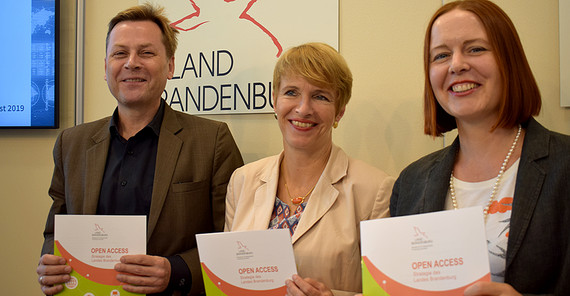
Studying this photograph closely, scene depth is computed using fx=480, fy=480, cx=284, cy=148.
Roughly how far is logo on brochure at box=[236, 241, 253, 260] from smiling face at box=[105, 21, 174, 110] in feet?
3.28

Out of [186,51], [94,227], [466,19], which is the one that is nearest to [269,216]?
[94,227]

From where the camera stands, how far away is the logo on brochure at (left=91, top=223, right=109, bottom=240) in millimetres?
1936

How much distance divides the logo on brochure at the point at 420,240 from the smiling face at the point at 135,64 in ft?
4.97

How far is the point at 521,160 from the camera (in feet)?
4.87

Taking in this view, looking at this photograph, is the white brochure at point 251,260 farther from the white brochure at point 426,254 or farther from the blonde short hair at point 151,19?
the blonde short hair at point 151,19

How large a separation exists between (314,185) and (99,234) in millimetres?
925

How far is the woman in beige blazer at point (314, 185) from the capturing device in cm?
192

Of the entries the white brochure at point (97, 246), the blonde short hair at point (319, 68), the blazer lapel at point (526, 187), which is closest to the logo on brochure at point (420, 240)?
the blazer lapel at point (526, 187)

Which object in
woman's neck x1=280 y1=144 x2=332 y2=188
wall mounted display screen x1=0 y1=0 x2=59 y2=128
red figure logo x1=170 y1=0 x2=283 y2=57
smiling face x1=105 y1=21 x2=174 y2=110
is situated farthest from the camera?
wall mounted display screen x1=0 y1=0 x2=59 y2=128

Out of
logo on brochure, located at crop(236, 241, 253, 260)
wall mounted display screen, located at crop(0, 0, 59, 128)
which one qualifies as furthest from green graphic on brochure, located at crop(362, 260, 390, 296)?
wall mounted display screen, located at crop(0, 0, 59, 128)

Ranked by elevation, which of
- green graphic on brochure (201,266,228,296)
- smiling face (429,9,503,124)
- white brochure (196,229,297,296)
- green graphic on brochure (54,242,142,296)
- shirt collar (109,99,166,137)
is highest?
smiling face (429,9,503,124)

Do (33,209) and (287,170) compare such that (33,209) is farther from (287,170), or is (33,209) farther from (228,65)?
(287,170)

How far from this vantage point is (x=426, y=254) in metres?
1.32

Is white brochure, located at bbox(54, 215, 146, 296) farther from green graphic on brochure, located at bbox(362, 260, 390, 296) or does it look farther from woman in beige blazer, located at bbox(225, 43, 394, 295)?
green graphic on brochure, located at bbox(362, 260, 390, 296)
